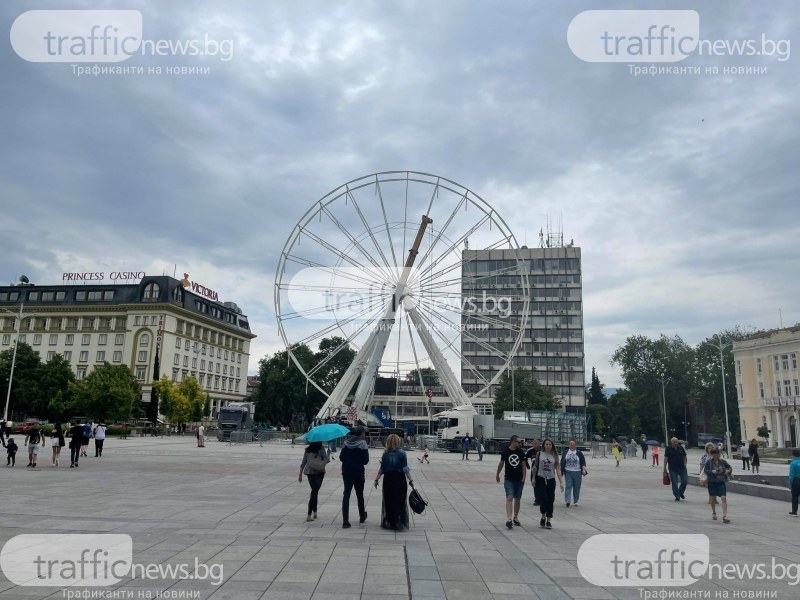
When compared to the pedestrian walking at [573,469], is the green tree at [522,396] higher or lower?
higher

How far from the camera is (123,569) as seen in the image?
24.9 ft

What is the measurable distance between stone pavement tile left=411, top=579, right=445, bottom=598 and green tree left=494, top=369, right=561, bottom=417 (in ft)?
249

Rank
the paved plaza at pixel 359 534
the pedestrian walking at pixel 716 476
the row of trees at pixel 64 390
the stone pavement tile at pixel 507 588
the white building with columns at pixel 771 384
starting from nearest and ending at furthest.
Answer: the stone pavement tile at pixel 507 588, the paved plaza at pixel 359 534, the pedestrian walking at pixel 716 476, the row of trees at pixel 64 390, the white building with columns at pixel 771 384

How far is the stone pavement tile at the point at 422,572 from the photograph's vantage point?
754 centimetres

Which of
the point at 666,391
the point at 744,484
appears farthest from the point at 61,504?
the point at 666,391

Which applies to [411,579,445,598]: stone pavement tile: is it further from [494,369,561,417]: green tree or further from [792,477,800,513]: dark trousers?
[494,369,561,417]: green tree

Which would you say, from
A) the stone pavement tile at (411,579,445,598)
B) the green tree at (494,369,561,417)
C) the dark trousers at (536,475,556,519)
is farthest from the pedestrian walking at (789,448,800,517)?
the green tree at (494,369,561,417)

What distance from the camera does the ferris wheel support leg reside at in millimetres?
44125

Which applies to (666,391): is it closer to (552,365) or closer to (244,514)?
(552,365)

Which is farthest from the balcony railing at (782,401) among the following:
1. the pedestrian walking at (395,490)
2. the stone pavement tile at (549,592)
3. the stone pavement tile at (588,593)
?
the stone pavement tile at (549,592)

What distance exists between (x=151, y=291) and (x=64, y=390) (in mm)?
25926

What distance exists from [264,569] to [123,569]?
70.7 inches

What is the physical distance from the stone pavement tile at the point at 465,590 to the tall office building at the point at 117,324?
96.0m

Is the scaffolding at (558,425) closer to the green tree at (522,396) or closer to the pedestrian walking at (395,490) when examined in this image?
the green tree at (522,396)
